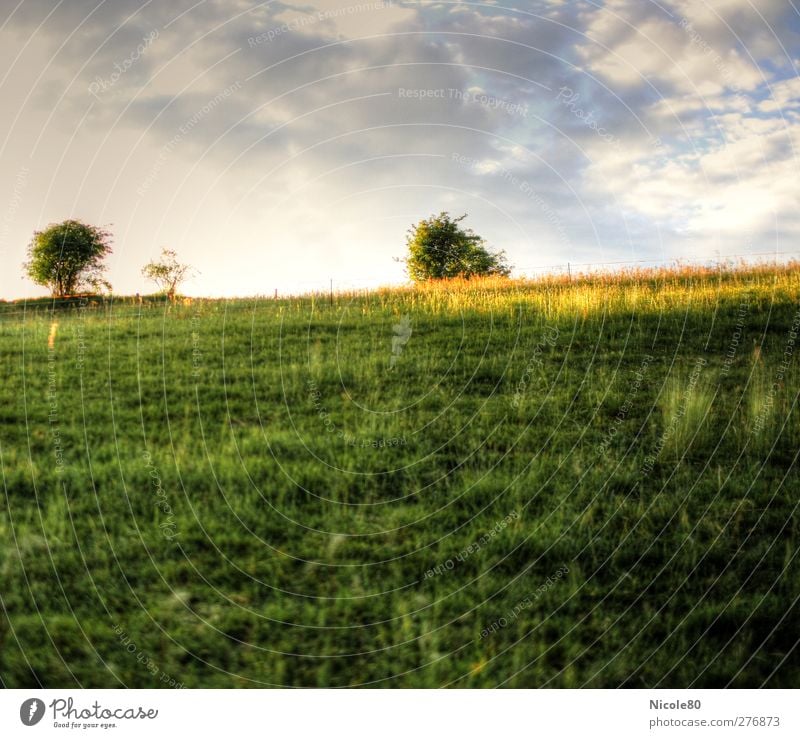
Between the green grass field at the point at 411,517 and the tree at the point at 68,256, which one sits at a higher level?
the tree at the point at 68,256

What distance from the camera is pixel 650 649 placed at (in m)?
3.66

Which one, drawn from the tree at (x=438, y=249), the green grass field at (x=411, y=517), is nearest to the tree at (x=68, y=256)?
the tree at (x=438, y=249)

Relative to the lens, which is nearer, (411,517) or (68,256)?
(411,517)

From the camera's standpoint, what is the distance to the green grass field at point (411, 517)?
3662mm

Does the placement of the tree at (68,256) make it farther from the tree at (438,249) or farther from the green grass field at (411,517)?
the green grass field at (411,517)

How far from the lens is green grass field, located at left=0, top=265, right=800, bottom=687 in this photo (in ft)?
12.0

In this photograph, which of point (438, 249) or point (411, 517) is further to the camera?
point (438, 249)

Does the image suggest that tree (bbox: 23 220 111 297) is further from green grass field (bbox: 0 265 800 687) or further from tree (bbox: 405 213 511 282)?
green grass field (bbox: 0 265 800 687)

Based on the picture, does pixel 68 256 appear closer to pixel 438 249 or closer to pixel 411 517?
pixel 438 249

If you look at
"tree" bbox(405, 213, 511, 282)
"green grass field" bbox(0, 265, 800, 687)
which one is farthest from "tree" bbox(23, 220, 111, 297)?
"green grass field" bbox(0, 265, 800, 687)

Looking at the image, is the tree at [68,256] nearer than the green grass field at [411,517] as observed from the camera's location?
No

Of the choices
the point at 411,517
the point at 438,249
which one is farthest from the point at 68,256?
the point at 411,517

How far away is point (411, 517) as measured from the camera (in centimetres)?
516

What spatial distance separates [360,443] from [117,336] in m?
9.06
